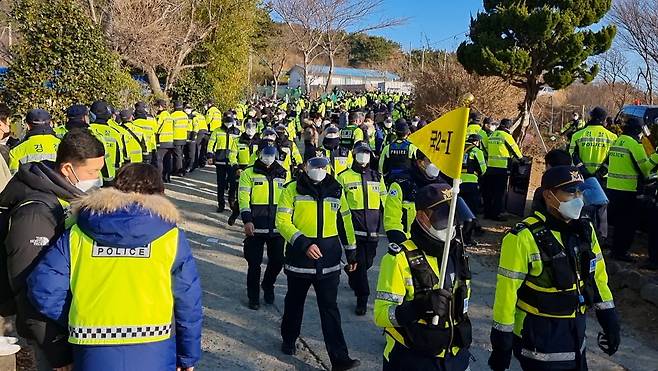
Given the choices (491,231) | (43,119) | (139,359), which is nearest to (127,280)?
(139,359)

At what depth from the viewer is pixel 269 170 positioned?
23.4 ft

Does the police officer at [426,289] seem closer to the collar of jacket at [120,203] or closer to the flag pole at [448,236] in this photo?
the flag pole at [448,236]

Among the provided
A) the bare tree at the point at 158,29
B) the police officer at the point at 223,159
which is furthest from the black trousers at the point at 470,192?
the bare tree at the point at 158,29

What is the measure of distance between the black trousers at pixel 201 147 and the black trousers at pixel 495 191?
8.85 m

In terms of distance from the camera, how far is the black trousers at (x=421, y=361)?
327 centimetres

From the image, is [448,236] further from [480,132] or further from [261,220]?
[480,132]

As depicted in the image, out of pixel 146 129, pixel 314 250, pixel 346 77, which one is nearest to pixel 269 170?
pixel 314 250

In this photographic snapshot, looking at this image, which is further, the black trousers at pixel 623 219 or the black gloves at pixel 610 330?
the black trousers at pixel 623 219

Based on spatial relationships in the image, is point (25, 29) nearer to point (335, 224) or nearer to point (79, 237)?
point (335, 224)

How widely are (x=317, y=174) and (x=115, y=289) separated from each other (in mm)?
2919

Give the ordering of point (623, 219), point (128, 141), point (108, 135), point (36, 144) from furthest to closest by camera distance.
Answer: point (128, 141) → point (108, 135) → point (623, 219) → point (36, 144)

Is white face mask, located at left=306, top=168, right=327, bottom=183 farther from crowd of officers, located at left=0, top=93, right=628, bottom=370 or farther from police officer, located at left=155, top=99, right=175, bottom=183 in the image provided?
police officer, located at left=155, top=99, right=175, bottom=183

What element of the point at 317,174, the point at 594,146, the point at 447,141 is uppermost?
the point at 594,146

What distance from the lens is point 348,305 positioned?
23.3 ft
